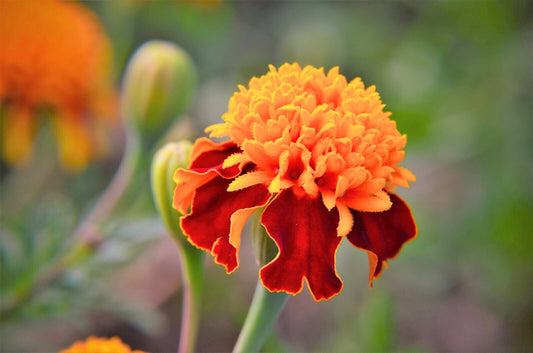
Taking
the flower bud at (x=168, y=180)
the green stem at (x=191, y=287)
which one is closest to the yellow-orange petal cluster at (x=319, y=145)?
the flower bud at (x=168, y=180)

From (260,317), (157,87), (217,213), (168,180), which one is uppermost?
(157,87)

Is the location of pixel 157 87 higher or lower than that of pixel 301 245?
higher

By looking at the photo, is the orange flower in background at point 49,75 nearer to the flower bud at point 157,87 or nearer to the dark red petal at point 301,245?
the flower bud at point 157,87

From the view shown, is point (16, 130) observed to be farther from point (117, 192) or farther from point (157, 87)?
point (157, 87)

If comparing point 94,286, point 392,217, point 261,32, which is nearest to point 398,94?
point 261,32

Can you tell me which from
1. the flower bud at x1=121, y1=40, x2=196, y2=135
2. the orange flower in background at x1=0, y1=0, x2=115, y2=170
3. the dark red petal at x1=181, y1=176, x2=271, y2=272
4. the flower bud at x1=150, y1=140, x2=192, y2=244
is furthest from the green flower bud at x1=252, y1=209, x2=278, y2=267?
the orange flower in background at x1=0, y1=0, x2=115, y2=170

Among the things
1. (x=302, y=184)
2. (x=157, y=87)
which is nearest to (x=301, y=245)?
(x=302, y=184)

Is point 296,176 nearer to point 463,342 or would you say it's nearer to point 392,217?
point 392,217
